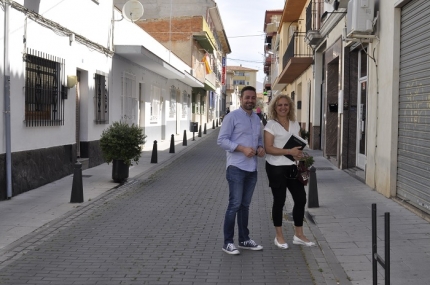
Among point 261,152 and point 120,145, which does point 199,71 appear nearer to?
point 120,145

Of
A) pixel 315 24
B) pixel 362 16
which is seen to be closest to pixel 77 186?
pixel 362 16

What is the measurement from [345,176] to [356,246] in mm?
6844

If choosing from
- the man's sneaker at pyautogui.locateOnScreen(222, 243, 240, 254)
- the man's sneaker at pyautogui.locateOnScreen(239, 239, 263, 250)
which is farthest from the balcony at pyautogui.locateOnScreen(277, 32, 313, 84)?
the man's sneaker at pyautogui.locateOnScreen(222, 243, 240, 254)

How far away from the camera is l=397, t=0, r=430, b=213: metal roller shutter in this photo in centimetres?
806

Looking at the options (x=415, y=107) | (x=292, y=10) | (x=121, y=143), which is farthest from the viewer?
(x=292, y=10)

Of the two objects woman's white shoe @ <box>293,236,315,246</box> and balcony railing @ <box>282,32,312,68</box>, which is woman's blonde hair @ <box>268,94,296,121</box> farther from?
balcony railing @ <box>282,32,312,68</box>

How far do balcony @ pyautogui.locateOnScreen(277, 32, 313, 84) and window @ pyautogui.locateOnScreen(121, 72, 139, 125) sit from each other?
6.46 m

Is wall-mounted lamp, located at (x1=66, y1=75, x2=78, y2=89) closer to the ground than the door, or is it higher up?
higher up

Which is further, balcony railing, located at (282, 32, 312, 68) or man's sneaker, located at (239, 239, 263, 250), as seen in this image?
balcony railing, located at (282, 32, 312, 68)

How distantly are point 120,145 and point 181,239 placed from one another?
5.31 metres

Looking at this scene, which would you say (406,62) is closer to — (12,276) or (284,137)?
(284,137)

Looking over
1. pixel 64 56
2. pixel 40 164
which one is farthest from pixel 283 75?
pixel 40 164

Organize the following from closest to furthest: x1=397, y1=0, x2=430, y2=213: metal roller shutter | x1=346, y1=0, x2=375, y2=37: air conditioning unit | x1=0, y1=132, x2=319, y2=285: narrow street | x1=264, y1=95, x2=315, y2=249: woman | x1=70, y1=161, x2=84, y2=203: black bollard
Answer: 1. x1=0, y1=132, x2=319, y2=285: narrow street
2. x1=264, y1=95, x2=315, y2=249: woman
3. x1=397, y1=0, x2=430, y2=213: metal roller shutter
4. x1=70, y1=161, x2=84, y2=203: black bollard
5. x1=346, y1=0, x2=375, y2=37: air conditioning unit

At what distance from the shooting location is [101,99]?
15969 millimetres
